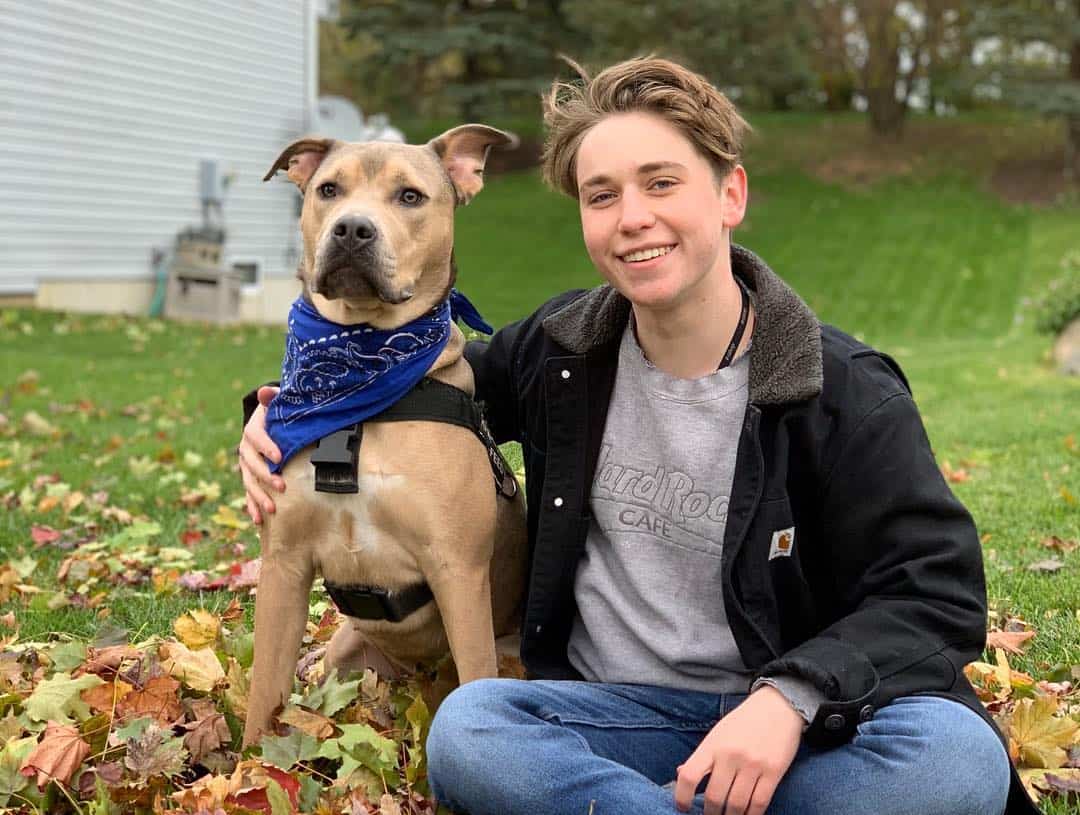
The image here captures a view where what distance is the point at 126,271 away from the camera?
16906 mm

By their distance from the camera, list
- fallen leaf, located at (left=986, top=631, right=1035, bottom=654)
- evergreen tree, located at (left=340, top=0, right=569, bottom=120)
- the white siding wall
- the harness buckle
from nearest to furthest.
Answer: the harness buckle → fallen leaf, located at (left=986, top=631, right=1035, bottom=654) → the white siding wall → evergreen tree, located at (left=340, top=0, right=569, bottom=120)

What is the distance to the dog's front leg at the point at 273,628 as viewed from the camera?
9.95 ft

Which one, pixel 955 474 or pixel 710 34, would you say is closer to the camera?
pixel 955 474

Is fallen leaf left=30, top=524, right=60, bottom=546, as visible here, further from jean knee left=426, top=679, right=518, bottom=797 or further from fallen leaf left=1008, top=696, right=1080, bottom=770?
fallen leaf left=1008, top=696, right=1080, bottom=770

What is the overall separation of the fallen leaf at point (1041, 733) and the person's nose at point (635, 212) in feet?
4.95

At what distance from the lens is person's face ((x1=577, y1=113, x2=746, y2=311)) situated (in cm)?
272

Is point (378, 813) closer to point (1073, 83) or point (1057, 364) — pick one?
point (1057, 364)

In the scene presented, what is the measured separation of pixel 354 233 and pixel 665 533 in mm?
1088

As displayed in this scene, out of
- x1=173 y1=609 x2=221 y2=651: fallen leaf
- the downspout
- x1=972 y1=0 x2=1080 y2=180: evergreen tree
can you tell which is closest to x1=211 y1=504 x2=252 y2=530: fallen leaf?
x1=173 y1=609 x2=221 y2=651: fallen leaf

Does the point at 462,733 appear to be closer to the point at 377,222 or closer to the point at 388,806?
the point at 388,806

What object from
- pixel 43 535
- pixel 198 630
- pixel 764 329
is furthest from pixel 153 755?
pixel 43 535

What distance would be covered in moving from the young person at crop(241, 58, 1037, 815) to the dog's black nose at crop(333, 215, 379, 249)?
508 millimetres

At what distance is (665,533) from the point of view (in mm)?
2836

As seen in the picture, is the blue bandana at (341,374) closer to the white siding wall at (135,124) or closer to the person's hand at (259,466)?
the person's hand at (259,466)
